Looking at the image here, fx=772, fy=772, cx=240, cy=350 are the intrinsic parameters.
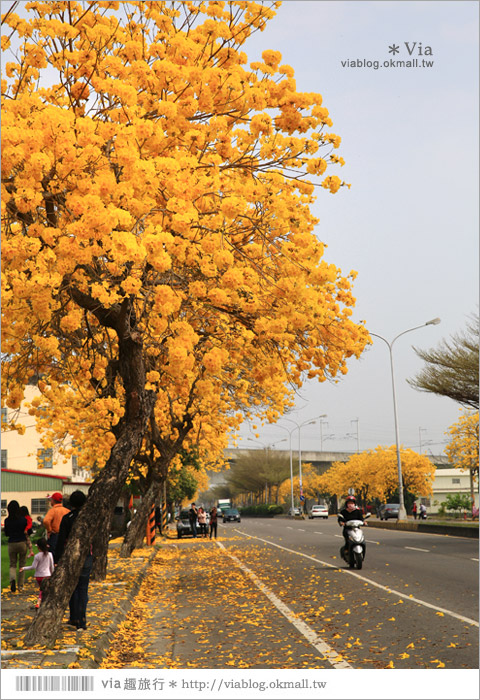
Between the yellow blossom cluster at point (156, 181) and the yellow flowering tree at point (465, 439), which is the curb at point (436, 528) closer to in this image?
the yellow flowering tree at point (465, 439)

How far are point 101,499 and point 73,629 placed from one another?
139 cm

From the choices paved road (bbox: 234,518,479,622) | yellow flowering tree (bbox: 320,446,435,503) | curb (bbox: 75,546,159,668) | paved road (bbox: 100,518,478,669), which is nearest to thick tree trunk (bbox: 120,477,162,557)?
paved road (bbox: 100,518,478,669)

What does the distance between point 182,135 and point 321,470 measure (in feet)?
298

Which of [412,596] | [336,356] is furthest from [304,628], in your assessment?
[336,356]

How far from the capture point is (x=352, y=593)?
11.5 m

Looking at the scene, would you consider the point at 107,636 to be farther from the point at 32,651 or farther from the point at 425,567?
the point at 425,567

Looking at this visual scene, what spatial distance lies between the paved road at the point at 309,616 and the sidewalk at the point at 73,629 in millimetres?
236

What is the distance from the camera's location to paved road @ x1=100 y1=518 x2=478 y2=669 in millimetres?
7020

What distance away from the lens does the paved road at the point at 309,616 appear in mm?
7020

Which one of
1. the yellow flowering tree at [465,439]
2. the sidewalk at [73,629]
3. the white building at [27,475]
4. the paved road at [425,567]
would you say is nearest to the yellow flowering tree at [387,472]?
the yellow flowering tree at [465,439]

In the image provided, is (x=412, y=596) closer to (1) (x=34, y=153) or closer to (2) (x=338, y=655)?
(2) (x=338, y=655)

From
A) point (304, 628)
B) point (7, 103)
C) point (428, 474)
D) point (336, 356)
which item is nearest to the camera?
point (7, 103)

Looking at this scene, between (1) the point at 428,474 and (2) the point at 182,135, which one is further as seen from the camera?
(1) the point at 428,474

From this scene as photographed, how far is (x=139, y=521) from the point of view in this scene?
2012 cm
